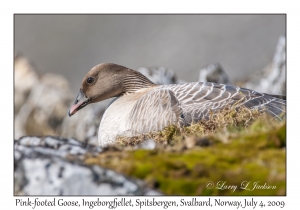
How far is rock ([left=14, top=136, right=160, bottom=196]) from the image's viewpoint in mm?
6836

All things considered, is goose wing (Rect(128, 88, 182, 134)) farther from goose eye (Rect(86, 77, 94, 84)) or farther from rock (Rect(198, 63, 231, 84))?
rock (Rect(198, 63, 231, 84))

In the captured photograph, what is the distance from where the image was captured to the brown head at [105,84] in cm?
1292

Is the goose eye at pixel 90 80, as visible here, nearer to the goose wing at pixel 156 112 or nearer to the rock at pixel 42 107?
the goose wing at pixel 156 112

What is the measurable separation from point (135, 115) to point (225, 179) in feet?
14.5

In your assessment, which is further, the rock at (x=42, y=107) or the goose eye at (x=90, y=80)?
the rock at (x=42, y=107)

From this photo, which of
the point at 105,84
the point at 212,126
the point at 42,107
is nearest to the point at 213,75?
the point at 105,84

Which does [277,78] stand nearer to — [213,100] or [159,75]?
[159,75]

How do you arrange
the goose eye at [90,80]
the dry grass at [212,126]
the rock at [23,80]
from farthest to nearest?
the rock at [23,80] → the goose eye at [90,80] → the dry grass at [212,126]

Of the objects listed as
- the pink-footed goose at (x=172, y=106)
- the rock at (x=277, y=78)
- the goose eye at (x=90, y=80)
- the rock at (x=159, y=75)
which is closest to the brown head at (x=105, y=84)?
the goose eye at (x=90, y=80)

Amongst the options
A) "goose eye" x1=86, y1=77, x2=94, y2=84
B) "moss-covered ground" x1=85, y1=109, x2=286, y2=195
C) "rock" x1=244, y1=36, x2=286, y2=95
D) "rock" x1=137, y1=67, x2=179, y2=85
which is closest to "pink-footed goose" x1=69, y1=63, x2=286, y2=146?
Result: "goose eye" x1=86, y1=77, x2=94, y2=84

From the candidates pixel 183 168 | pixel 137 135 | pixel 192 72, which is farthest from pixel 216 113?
pixel 192 72

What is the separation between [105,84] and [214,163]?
615 cm

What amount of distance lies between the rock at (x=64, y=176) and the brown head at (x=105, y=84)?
5151 millimetres

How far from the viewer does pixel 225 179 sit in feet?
22.5
